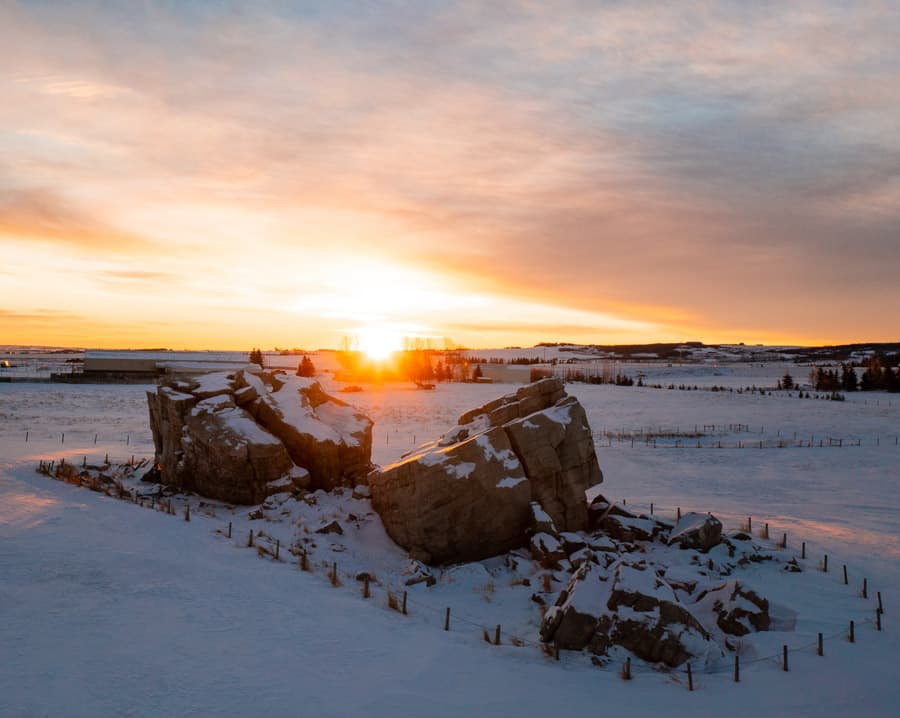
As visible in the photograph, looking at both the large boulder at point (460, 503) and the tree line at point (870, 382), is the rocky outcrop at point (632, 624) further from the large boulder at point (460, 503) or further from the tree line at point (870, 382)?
the tree line at point (870, 382)

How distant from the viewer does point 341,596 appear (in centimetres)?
2088

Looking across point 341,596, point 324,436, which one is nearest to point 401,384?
point 324,436

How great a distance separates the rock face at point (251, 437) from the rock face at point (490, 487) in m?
5.40

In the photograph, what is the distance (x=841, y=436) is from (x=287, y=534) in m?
57.1

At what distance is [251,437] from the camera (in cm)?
3262

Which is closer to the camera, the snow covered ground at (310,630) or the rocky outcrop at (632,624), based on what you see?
the snow covered ground at (310,630)

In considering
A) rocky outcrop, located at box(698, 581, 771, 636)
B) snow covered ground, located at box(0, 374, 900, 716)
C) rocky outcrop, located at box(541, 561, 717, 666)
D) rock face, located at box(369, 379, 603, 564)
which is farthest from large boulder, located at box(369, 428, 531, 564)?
rocky outcrop, located at box(698, 581, 771, 636)

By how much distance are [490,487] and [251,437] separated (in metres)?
13.2

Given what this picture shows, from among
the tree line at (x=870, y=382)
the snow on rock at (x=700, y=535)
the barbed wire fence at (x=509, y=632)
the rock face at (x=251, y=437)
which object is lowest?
the barbed wire fence at (x=509, y=632)

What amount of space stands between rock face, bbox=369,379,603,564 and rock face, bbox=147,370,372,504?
5.40 m

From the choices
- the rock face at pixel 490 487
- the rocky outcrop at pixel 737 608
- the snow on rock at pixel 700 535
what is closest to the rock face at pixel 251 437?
the rock face at pixel 490 487

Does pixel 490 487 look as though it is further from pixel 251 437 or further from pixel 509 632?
pixel 251 437

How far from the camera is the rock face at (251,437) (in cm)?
3228

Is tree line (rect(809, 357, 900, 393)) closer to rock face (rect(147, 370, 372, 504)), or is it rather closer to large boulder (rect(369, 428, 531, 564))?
rock face (rect(147, 370, 372, 504))
